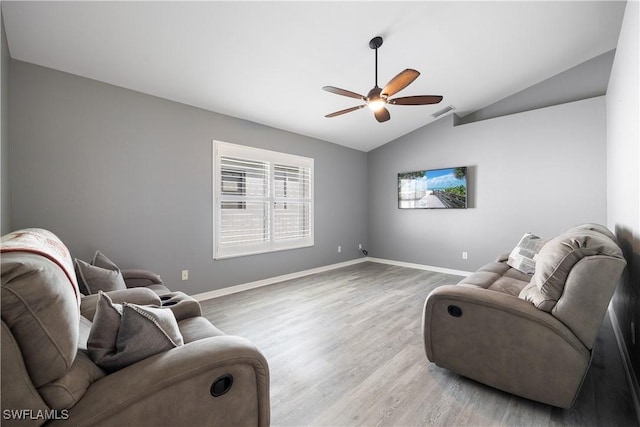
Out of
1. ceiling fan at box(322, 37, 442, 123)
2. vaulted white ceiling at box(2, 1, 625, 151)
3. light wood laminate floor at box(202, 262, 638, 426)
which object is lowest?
light wood laminate floor at box(202, 262, 638, 426)

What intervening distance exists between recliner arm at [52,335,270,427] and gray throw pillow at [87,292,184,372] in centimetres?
5

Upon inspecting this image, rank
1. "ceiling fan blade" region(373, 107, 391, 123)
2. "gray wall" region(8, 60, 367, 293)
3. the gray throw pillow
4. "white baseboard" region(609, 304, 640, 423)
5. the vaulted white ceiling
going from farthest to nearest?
1. "ceiling fan blade" region(373, 107, 391, 123)
2. "gray wall" region(8, 60, 367, 293)
3. the vaulted white ceiling
4. "white baseboard" region(609, 304, 640, 423)
5. the gray throw pillow

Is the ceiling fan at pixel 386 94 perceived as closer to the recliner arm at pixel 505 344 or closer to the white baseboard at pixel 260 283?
the recliner arm at pixel 505 344

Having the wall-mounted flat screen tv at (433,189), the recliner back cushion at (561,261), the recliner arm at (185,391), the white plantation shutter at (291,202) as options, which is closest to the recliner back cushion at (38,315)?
the recliner arm at (185,391)

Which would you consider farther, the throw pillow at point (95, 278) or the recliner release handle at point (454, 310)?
the throw pillow at point (95, 278)

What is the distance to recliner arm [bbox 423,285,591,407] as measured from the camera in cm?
152

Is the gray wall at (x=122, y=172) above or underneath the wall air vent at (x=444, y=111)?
underneath

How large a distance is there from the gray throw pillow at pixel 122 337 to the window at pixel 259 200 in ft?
9.08

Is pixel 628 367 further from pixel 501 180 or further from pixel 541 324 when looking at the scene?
pixel 501 180

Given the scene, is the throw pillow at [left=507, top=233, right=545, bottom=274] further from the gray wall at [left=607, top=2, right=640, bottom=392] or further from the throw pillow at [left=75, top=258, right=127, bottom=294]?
the throw pillow at [left=75, top=258, right=127, bottom=294]

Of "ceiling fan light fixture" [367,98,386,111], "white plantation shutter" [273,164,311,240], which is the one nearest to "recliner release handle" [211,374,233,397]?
"ceiling fan light fixture" [367,98,386,111]

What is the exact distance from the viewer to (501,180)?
4512 mm

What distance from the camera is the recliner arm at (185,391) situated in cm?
87

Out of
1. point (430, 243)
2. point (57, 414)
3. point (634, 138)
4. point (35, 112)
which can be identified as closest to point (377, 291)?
point (430, 243)
